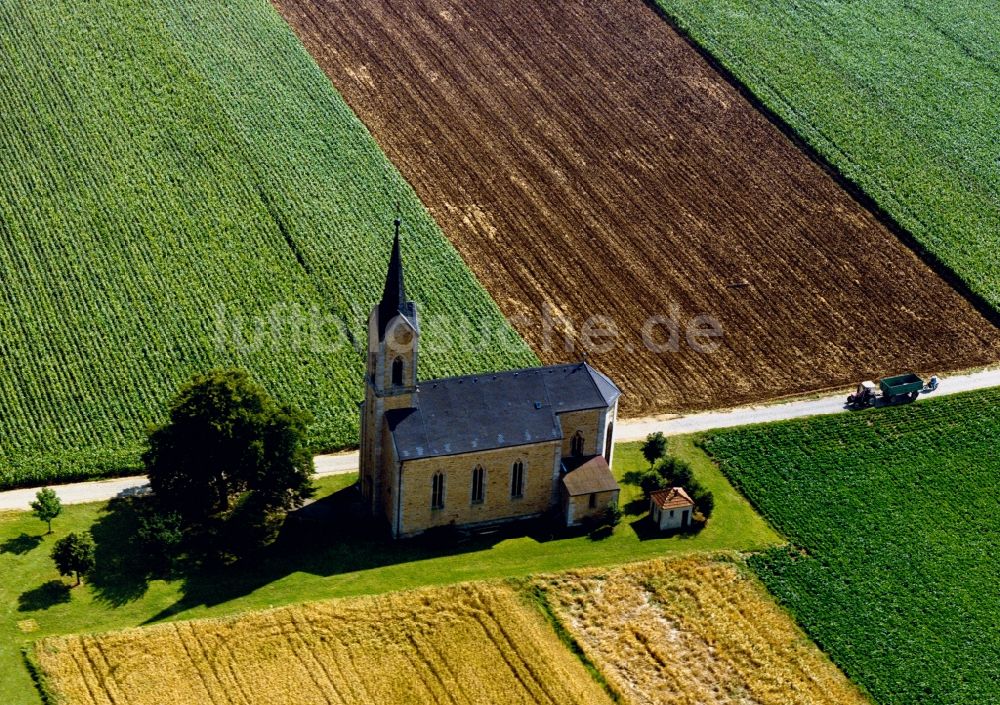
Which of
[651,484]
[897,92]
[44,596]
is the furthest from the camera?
[897,92]

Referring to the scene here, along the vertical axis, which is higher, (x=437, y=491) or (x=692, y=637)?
(x=437, y=491)

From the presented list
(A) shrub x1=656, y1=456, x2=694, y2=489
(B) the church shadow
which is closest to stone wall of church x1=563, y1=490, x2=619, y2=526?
(B) the church shadow

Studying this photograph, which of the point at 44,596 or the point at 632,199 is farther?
the point at 632,199

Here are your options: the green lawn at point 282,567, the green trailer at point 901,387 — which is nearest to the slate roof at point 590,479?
the green lawn at point 282,567

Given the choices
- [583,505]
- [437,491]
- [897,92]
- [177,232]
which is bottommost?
[583,505]

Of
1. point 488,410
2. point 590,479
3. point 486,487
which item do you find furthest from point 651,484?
point 488,410

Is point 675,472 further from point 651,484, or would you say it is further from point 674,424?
point 674,424

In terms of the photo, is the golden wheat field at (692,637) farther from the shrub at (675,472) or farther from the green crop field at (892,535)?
the shrub at (675,472)
